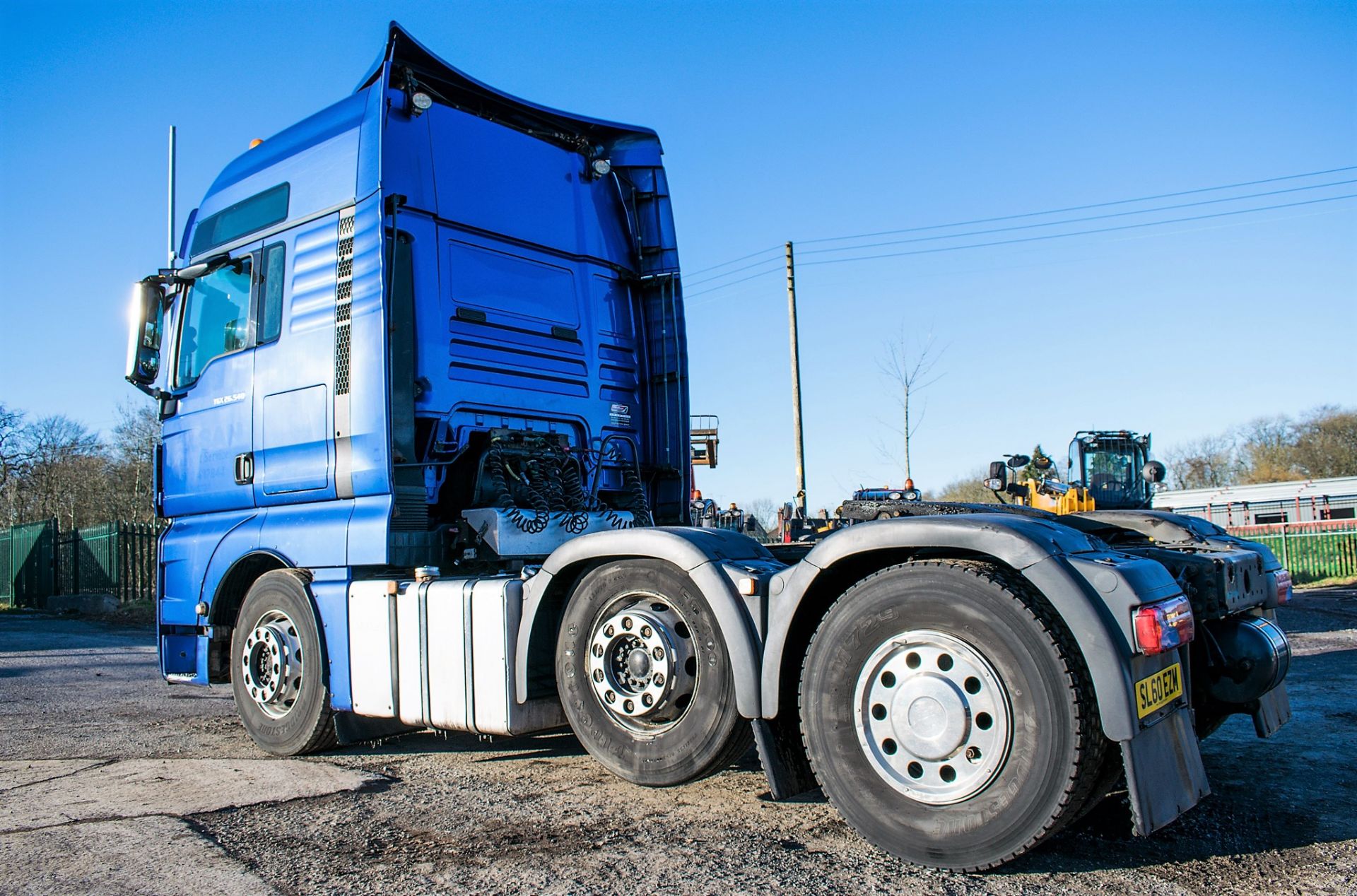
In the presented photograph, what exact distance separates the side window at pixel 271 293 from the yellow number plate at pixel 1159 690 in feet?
16.5

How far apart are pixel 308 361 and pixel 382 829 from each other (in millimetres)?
2845

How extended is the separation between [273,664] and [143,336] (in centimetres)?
261

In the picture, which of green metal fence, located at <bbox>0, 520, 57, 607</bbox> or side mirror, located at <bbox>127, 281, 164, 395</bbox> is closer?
side mirror, located at <bbox>127, 281, 164, 395</bbox>

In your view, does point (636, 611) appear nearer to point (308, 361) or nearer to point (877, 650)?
point (877, 650)

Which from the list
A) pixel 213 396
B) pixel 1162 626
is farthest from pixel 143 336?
pixel 1162 626

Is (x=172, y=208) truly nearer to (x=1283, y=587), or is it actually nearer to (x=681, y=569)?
(x=681, y=569)

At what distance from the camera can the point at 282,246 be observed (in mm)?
6082

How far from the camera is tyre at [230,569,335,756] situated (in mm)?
5559

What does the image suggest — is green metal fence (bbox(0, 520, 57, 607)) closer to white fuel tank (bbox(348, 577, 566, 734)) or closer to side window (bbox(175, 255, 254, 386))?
side window (bbox(175, 255, 254, 386))

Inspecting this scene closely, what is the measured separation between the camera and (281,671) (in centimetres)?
573

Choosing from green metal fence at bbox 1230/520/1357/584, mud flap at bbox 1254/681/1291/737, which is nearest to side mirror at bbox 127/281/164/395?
mud flap at bbox 1254/681/1291/737

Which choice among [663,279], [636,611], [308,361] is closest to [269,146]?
[308,361]

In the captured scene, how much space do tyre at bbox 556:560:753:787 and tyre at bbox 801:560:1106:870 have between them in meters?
0.48

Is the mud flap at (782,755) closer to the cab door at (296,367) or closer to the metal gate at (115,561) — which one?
the cab door at (296,367)
